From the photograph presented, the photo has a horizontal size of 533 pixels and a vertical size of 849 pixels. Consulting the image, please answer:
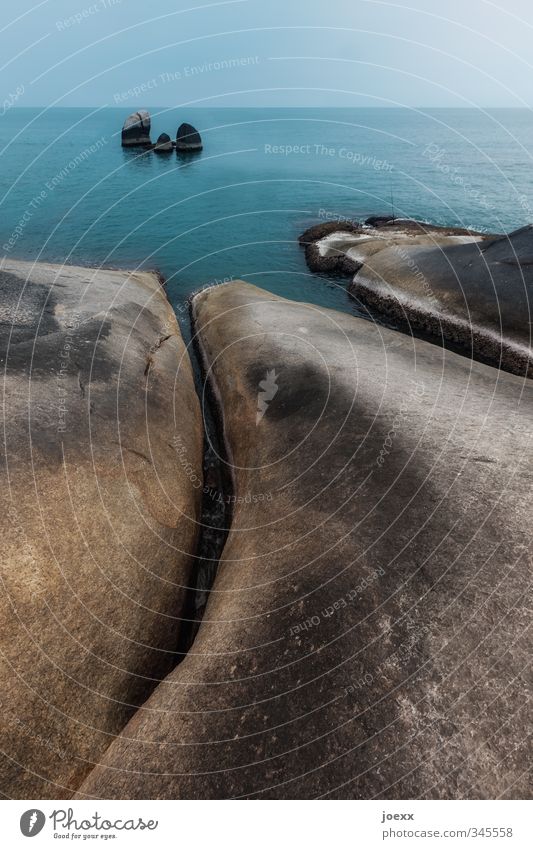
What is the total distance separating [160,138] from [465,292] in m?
116

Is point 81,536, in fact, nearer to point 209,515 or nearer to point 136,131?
point 209,515

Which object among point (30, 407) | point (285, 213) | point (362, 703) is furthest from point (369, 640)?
point (285, 213)

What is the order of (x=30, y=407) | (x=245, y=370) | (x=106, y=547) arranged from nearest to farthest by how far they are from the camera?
(x=106, y=547) → (x=30, y=407) → (x=245, y=370)

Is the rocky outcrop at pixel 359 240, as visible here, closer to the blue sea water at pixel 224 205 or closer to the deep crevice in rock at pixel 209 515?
the blue sea water at pixel 224 205

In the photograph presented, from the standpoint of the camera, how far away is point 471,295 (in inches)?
890

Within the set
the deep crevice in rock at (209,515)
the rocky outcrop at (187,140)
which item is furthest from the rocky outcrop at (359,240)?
the rocky outcrop at (187,140)

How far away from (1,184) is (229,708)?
8663 cm

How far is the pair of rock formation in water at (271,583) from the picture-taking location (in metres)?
6.30

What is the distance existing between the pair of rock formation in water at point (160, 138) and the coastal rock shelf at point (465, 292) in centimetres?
9968

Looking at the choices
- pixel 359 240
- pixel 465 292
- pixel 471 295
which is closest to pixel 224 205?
pixel 359 240

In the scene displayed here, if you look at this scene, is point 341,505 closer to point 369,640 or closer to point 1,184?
point 369,640

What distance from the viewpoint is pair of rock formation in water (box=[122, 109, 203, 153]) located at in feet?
360

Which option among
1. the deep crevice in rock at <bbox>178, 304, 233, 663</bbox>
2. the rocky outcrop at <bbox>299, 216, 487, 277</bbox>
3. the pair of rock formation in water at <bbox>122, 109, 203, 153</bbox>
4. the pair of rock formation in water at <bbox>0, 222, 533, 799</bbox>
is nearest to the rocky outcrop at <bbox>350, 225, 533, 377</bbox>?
the rocky outcrop at <bbox>299, 216, 487, 277</bbox>

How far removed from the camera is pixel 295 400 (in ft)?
45.8
